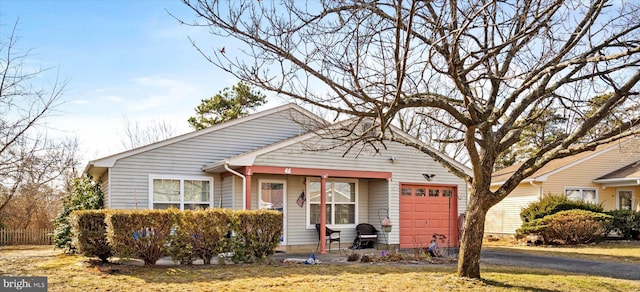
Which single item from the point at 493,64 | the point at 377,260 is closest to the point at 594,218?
the point at 377,260

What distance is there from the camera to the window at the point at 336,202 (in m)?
16.5

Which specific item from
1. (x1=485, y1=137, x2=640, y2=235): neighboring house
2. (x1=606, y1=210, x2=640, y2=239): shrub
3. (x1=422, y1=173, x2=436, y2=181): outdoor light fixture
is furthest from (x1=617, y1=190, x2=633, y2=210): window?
(x1=422, y1=173, x2=436, y2=181): outdoor light fixture

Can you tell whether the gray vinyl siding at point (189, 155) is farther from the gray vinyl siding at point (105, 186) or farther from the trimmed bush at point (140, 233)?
the trimmed bush at point (140, 233)

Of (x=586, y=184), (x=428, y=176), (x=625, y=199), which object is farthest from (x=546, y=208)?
(x=625, y=199)

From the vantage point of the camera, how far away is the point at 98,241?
37.4 ft

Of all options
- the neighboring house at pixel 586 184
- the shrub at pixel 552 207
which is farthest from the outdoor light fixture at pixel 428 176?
the neighboring house at pixel 586 184

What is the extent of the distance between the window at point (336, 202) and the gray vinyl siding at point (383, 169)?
0.30 m

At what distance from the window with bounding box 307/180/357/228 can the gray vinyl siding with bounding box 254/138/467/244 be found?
0.30 m

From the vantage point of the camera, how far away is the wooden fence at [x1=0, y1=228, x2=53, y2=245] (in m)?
21.9

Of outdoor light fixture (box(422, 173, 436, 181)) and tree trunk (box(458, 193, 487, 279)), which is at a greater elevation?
outdoor light fixture (box(422, 173, 436, 181))

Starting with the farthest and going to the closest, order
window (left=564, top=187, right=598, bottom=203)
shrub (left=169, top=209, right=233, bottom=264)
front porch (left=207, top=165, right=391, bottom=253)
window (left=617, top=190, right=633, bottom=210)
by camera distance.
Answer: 1. window (left=617, top=190, right=633, bottom=210)
2. window (left=564, top=187, right=598, bottom=203)
3. front porch (left=207, top=165, right=391, bottom=253)
4. shrub (left=169, top=209, right=233, bottom=264)

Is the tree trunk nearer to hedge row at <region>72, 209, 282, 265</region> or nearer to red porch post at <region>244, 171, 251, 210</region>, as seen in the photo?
hedge row at <region>72, 209, 282, 265</region>

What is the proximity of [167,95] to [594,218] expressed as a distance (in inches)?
658

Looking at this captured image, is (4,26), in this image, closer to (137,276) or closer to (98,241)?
(98,241)
